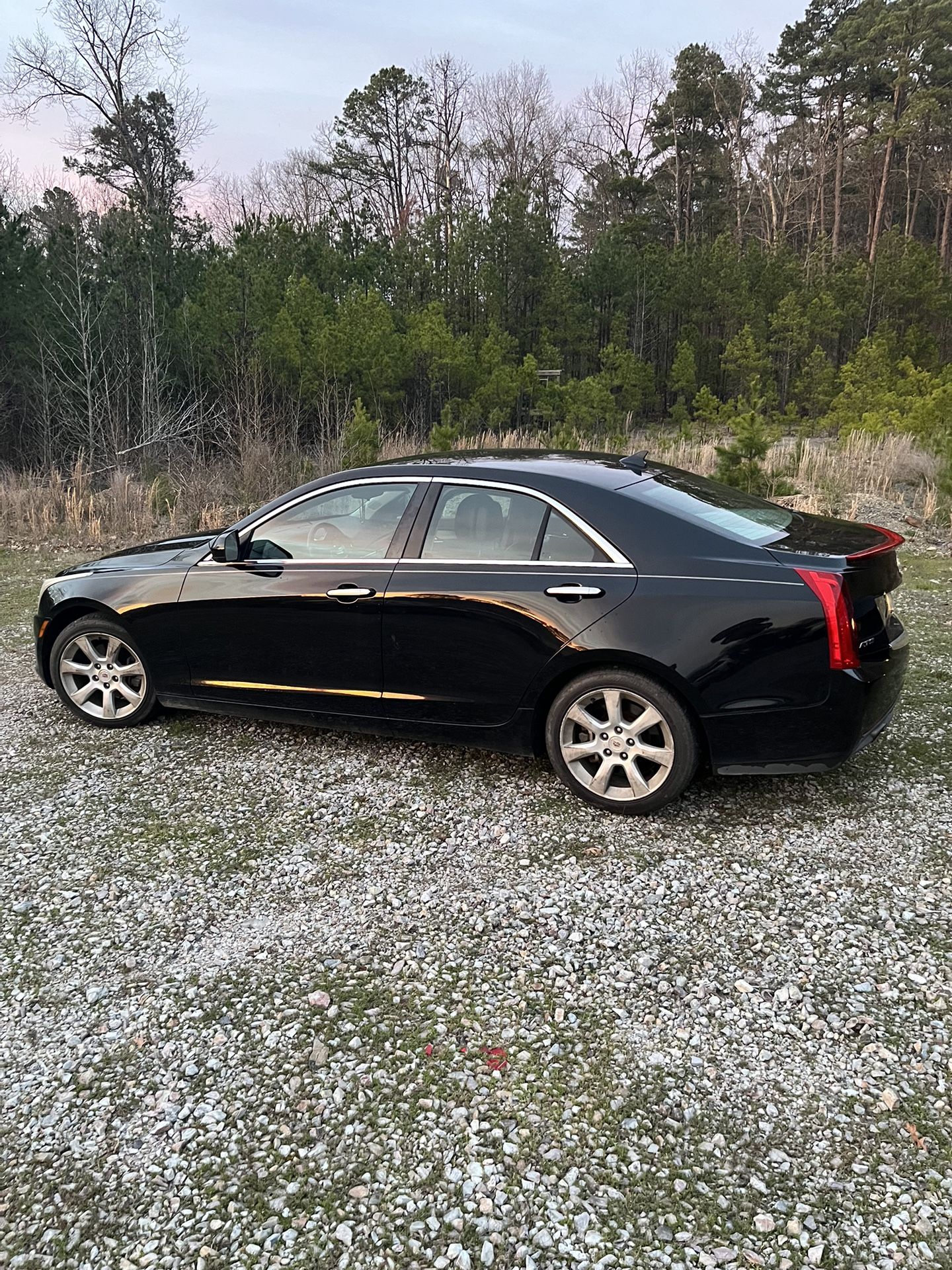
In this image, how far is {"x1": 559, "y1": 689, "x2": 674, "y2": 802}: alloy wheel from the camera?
12.0 feet

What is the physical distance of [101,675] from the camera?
16.2 feet

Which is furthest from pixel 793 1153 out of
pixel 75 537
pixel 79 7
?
pixel 79 7

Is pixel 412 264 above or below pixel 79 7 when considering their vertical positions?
below

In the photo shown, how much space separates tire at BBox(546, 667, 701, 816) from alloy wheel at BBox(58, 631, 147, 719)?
2528 mm

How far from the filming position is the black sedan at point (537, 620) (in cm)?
346

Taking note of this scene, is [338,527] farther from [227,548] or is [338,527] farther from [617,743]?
[617,743]

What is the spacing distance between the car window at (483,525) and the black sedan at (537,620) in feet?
0.03

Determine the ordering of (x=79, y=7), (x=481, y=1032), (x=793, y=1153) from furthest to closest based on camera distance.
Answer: (x=79, y=7), (x=481, y=1032), (x=793, y=1153)

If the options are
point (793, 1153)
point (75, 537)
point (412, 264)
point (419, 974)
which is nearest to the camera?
point (793, 1153)

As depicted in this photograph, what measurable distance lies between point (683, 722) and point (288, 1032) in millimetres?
1954

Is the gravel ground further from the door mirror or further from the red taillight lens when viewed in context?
the door mirror

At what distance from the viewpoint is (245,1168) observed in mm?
2123

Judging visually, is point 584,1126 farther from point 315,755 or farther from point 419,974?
point 315,755

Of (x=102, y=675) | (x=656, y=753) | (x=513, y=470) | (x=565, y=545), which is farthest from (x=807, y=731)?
(x=102, y=675)
